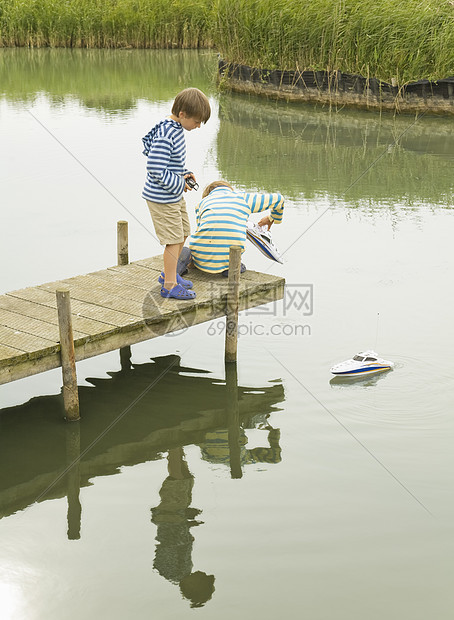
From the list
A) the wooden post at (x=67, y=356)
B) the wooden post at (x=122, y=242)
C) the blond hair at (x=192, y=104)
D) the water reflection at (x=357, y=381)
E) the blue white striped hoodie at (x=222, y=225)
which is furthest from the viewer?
the wooden post at (x=122, y=242)

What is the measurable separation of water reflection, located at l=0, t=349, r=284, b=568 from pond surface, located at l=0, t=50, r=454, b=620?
0.01 meters

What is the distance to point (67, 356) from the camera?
5.88 meters

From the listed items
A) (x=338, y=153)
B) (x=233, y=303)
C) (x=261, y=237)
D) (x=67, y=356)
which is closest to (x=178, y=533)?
(x=67, y=356)

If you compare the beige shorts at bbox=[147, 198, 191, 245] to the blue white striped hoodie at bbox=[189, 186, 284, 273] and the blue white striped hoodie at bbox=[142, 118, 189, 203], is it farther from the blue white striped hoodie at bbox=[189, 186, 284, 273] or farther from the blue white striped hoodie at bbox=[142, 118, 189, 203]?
the blue white striped hoodie at bbox=[189, 186, 284, 273]

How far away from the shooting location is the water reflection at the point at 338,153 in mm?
12633

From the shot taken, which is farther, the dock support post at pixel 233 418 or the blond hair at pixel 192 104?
the blond hair at pixel 192 104

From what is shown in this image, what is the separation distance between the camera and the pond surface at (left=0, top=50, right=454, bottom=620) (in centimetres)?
464

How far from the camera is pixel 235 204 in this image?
23.3ft

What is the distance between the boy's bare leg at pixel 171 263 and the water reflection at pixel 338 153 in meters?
5.71

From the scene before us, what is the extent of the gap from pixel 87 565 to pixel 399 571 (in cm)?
164

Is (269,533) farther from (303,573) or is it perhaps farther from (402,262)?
(402,262)

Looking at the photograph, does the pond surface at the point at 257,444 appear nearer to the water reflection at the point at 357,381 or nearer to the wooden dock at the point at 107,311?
the water reflection at the point at 357,381

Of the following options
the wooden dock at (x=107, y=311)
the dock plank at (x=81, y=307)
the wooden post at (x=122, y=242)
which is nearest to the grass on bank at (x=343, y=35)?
the wooden post at (x=122, y=242)

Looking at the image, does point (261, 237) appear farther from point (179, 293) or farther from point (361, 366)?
point (361, 366)
